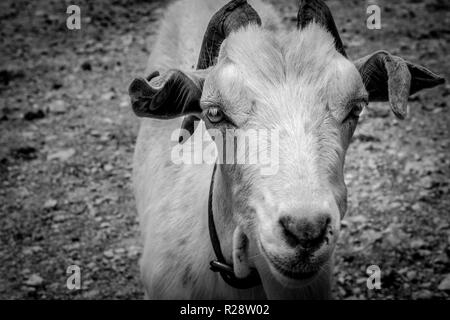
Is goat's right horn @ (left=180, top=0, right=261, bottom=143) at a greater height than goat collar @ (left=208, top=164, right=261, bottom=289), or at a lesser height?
greater

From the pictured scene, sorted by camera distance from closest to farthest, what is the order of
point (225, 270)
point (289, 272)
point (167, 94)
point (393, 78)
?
point (289, 272)
point (393, 78)
point (167, 94)
point (225, 270)

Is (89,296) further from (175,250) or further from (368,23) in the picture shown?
(368,23)

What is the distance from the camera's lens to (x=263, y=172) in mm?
2346

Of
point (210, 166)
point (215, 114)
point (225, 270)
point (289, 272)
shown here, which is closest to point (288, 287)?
point (289, 272)

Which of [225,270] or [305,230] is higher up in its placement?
[305,230]

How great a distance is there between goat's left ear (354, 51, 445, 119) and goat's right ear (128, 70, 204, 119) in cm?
102

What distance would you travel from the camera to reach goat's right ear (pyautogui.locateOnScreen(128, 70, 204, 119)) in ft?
8.75

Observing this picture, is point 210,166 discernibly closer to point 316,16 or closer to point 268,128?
point 268,128

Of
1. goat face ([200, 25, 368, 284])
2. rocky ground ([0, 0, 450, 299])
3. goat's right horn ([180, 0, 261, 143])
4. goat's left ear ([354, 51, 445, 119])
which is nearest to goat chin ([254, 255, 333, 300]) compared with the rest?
goat face ([200, 25, 368, 284])

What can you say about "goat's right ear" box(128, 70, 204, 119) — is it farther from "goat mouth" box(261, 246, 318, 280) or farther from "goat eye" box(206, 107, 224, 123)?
"goat mouth" box(261, 246, 318, 280)

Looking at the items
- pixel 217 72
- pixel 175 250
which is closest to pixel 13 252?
pixel 175 250

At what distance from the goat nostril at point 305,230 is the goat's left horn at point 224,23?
1349 mm

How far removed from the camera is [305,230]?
2.04m

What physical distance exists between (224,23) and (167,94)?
2.01ft
